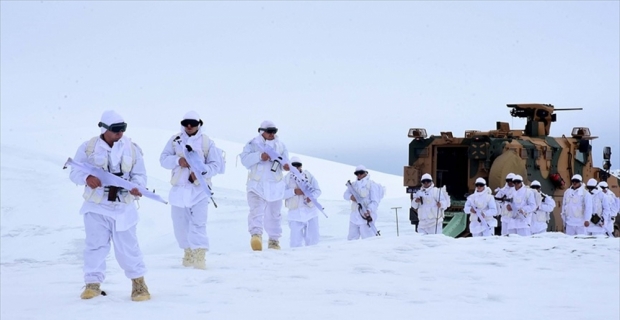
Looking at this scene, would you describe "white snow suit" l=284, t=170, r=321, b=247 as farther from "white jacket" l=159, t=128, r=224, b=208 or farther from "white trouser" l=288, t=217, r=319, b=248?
"white jacket" l=159, t=128, r=224, b=208

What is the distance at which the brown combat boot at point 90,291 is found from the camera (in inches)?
320

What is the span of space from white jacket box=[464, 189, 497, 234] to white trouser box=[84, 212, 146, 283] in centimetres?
1036

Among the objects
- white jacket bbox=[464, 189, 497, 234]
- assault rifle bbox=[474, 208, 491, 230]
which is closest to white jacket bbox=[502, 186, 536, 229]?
white jacket bbox=[464, 189, 497, 234]

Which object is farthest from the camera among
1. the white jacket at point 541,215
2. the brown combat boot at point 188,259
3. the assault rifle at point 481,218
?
the white jacket at point 541,215

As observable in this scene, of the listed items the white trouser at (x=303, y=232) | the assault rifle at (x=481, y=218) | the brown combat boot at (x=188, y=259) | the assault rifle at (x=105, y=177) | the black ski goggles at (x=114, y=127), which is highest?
the black ski goggles at (x=114, y=127)

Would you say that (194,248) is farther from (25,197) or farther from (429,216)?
(25,197)

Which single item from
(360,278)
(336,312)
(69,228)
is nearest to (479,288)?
(360,278)

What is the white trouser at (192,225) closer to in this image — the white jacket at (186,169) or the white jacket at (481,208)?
the white jacket at (186,169)

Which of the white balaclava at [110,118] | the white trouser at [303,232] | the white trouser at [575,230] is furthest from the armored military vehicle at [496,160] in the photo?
the white balaclava at [110,118]

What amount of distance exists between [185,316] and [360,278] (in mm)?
2846

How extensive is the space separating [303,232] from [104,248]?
8193 millimetres

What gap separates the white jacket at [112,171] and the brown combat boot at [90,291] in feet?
1.92

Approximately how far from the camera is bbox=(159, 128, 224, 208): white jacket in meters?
10.3

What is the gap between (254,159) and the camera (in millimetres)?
12680
